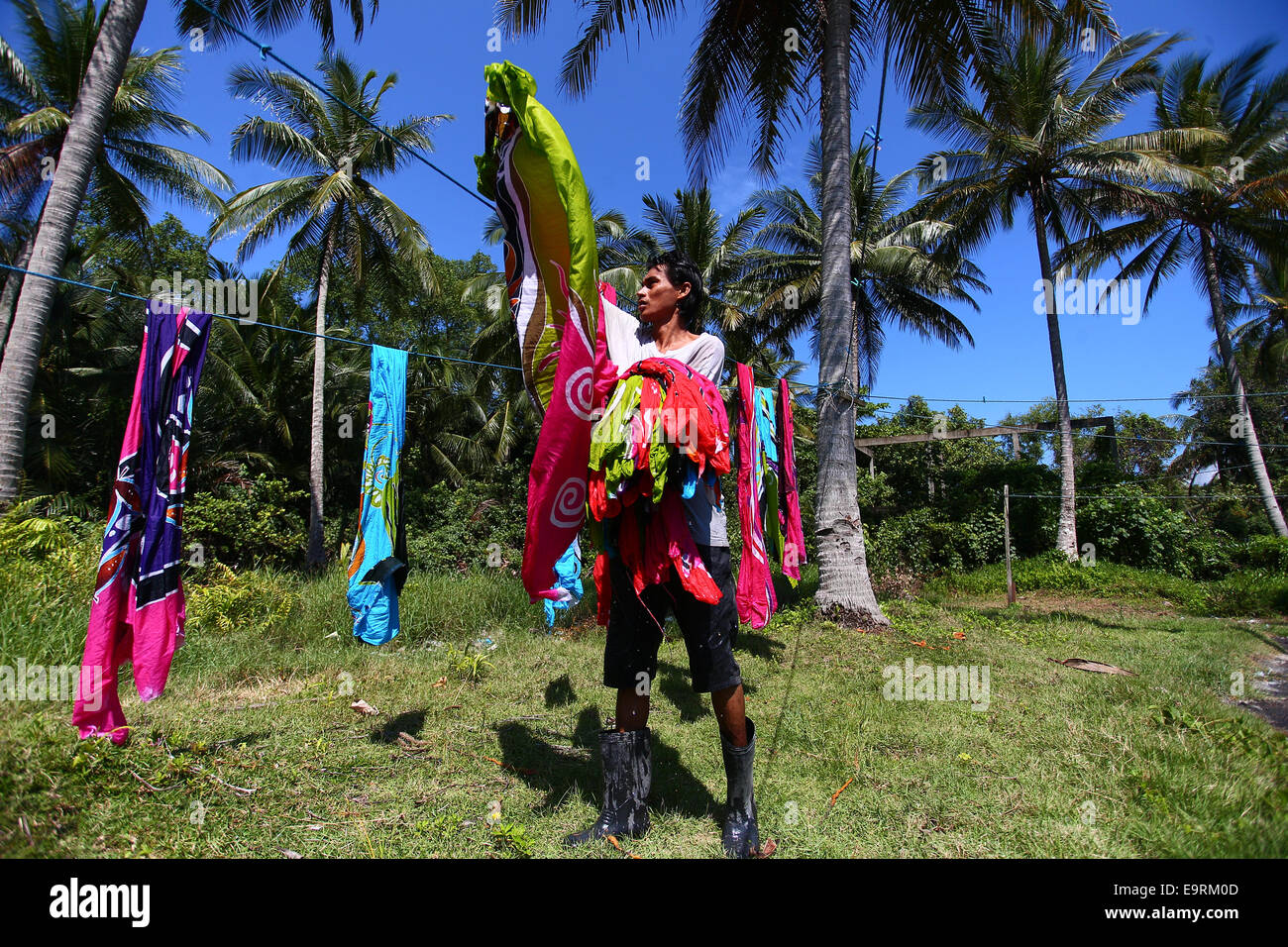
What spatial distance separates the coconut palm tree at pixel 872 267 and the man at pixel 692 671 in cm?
1476

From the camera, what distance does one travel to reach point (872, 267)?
16.1 meters

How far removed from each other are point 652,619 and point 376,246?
1517cm

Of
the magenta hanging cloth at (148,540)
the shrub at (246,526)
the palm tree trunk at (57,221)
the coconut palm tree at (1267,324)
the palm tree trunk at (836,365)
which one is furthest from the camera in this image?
the coconut palm tree at (1267,324)

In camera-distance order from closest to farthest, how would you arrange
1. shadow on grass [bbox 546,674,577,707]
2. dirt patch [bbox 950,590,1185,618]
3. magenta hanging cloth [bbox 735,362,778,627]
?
shadow on grass [bbox 546,674,577,707]
magenta hanging cloth [bbox 735,362,778,627]
dirt patch [bbox 950,590,1185,618]

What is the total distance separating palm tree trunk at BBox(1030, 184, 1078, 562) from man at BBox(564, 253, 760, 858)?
45.2 feet

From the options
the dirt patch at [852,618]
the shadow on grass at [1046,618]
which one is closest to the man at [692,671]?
the dirt patch at [852,618]

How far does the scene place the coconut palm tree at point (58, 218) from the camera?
4988mm

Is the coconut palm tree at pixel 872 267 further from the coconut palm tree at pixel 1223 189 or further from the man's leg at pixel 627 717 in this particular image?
the man's leg at pixel 627 717

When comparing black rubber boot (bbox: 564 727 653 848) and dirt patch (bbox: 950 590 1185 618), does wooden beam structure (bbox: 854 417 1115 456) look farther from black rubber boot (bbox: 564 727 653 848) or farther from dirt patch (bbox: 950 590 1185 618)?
black rubber boot (bbox: 564 727 653 848)

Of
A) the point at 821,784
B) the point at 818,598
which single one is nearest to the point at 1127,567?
the point at 818,598

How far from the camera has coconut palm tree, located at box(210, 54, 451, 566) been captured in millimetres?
12305

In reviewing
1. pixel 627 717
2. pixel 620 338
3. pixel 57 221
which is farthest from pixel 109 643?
pixel 57 221

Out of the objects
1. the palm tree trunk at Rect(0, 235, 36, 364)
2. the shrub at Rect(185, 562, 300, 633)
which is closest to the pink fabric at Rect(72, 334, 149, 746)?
the shrub at Rect(185, 562, 300, 633)

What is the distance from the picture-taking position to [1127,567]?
1245cm
